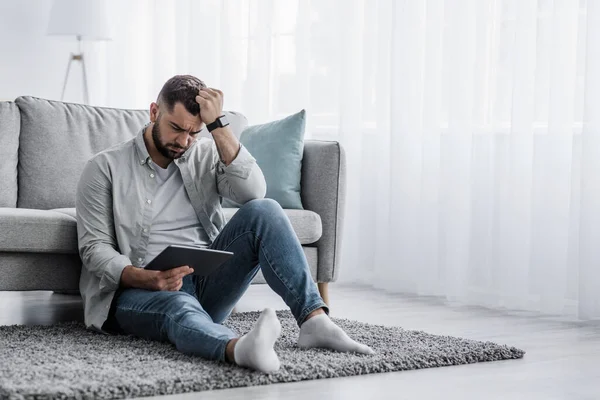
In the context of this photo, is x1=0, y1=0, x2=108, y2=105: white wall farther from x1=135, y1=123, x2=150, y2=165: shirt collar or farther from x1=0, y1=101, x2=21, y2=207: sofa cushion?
x1=135, y1=123, x2=150, y2=165: shirt collar

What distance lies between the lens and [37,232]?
2.79 meters

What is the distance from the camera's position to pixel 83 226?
2.51 meters

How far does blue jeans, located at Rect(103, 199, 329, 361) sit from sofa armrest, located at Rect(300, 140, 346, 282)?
905mm

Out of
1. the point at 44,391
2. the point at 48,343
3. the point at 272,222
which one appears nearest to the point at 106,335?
the point at 48,343

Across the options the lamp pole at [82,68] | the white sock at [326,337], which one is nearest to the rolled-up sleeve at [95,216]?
the white sock at [326,337]

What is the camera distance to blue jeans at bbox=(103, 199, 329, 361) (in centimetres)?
223

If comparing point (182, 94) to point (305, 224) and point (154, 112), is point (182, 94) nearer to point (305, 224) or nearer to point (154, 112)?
point (154, 112)

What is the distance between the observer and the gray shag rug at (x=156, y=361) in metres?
1.87

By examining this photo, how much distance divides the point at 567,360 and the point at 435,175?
1669 millimetres

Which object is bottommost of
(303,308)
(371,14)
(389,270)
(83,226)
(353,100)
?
(389,270)

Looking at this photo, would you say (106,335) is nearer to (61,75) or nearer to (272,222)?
(272,222)

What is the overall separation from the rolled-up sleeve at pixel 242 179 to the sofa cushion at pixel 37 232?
0.59 meters

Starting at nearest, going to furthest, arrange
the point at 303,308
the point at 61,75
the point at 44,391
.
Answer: the point at 44,391
the point at 303,308
the point at 61,75

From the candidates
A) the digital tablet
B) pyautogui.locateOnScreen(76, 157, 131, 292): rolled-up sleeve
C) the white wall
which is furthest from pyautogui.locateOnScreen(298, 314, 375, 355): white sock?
the white wall
